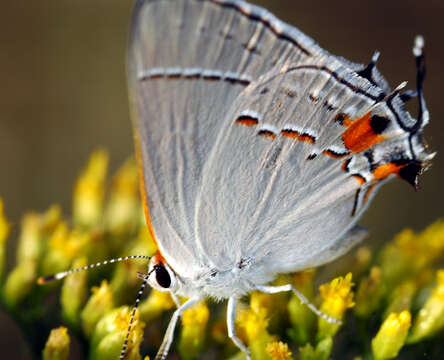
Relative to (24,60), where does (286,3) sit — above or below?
below

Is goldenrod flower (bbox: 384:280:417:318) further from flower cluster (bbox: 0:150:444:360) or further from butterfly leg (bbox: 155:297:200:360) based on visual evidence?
butterfly leg (bbox: 155:297:200:360)

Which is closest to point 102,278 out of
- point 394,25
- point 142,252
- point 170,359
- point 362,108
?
point 142,252

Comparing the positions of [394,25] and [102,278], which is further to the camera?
[394,25]

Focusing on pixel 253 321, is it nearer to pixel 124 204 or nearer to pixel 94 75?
pixel 124 204

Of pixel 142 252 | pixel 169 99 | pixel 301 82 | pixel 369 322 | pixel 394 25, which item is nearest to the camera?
pixel 169 99

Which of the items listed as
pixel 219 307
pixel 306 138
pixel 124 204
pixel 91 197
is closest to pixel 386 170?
pixel 306 138

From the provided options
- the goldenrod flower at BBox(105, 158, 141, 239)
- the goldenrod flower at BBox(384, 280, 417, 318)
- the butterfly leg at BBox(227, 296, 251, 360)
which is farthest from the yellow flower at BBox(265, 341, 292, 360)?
the goldenrod flower at BBox(105, 158, 141, 239)

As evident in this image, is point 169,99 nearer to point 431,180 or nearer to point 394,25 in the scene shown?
point 431,180
